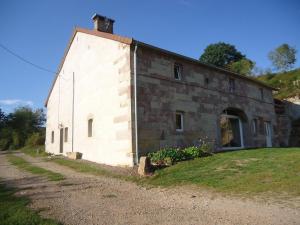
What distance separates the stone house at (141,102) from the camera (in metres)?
Answer: 12.8

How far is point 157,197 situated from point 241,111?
13.9 metres

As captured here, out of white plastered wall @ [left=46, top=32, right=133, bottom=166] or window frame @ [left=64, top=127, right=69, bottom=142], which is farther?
window frame @ [left=64, top=127, right=69, bottom=142]

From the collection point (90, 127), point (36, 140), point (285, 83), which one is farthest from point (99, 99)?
point (285, 83)

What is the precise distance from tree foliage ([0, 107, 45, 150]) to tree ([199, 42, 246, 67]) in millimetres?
35442

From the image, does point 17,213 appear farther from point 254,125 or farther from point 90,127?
point 254,125

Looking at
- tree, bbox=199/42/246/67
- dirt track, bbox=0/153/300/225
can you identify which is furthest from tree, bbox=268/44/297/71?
dirt track, bbox=0/153/300/225

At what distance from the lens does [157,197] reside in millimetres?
7410

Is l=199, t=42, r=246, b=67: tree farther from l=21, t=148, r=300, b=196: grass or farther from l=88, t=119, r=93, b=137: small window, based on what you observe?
l=21, t=148, r=300, b=196: grass

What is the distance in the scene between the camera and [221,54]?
52750 millimetres

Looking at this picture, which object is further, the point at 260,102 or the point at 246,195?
the point at 260,102

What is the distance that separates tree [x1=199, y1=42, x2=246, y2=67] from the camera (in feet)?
173

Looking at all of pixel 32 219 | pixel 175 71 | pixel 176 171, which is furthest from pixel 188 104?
pixel 32 219

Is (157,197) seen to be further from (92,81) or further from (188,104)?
(92,81)

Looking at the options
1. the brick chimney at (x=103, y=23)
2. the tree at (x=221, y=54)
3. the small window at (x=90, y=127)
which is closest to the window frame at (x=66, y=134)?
the small window at (x=90, y=127)
